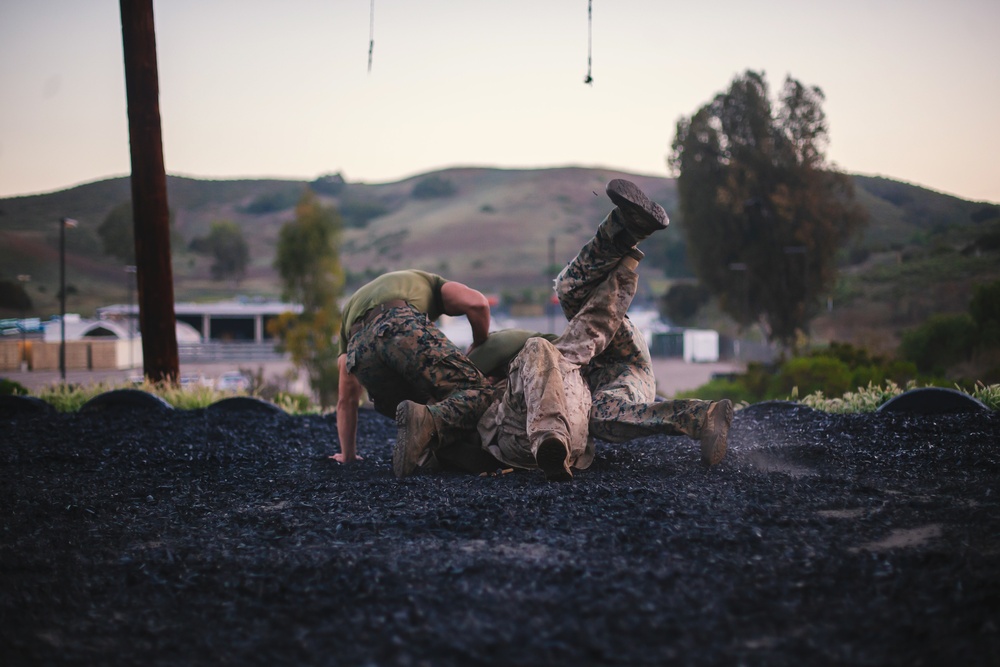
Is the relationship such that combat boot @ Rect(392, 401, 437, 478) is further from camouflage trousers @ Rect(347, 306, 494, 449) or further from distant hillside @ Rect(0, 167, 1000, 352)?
distant hillside @ Rect(0, 167, 1000, 352)

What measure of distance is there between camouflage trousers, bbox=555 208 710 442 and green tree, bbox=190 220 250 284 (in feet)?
239

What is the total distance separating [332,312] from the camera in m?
35.3

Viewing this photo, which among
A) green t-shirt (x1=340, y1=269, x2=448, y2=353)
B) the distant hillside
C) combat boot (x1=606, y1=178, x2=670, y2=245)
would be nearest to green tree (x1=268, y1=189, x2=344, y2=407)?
the distant hillside

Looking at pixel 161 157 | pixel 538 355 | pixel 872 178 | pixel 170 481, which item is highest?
pixel 872 178

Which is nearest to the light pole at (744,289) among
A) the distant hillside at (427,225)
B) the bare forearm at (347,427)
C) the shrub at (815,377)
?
the distant hillside at (427,225)

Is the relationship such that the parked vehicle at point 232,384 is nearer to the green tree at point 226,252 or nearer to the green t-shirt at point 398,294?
the green t-shirt at point 398,294

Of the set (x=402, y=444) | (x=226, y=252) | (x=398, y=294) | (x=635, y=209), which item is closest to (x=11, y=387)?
(x=398, y=294)

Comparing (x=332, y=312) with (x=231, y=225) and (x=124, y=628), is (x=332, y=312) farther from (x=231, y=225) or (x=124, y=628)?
(x=231, y=225)

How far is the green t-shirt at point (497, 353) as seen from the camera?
5.44 meters

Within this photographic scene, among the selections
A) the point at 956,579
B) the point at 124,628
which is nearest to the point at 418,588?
the point at 124,628

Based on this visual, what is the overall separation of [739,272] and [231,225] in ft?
195

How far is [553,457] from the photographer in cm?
407

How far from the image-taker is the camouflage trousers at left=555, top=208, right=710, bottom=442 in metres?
4.52

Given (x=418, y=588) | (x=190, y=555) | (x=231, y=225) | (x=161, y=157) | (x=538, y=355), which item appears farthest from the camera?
(x=231, y=225)
